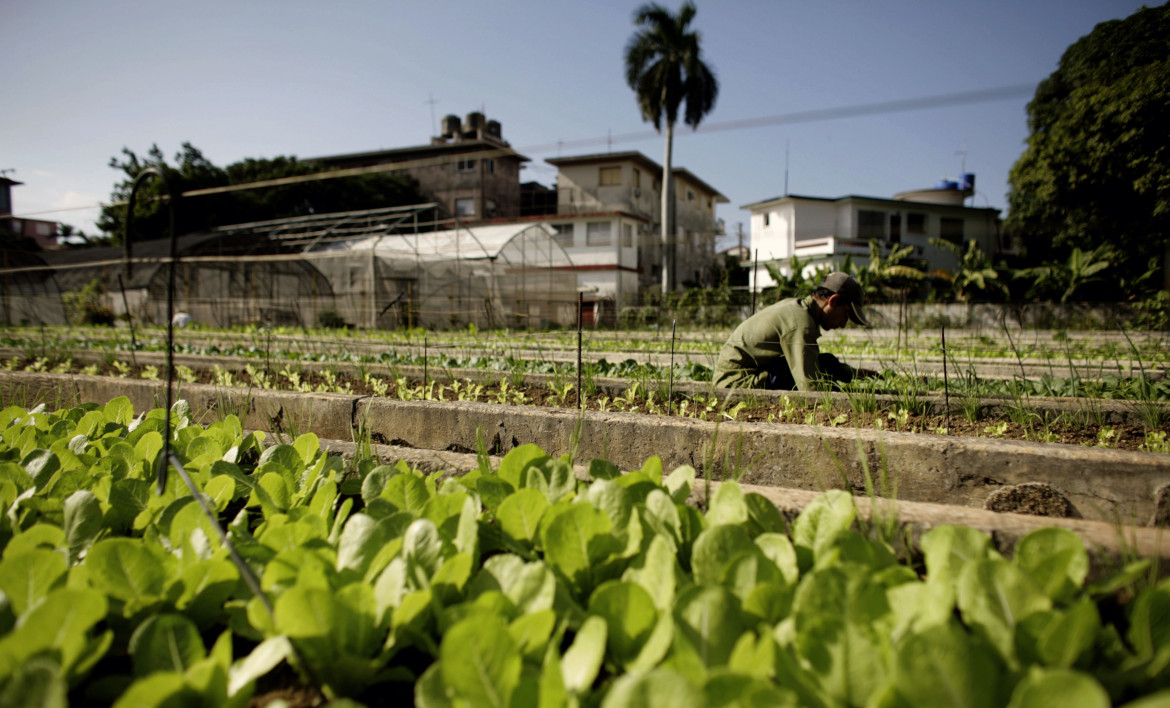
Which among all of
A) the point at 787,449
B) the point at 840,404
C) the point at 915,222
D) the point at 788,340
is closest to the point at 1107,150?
the point at 788,340

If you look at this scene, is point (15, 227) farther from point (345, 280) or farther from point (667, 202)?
point (667, 202)

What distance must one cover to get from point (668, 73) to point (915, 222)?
14.9m

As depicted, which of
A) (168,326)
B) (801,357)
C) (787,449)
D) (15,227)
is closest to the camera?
(168,326)

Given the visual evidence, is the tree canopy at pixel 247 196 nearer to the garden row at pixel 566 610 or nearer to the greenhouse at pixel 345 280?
the greenhouse at pixel 345 280

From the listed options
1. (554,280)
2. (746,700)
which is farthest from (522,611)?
(554,280)

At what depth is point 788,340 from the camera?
12.1ft

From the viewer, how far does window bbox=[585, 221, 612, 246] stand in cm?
2842

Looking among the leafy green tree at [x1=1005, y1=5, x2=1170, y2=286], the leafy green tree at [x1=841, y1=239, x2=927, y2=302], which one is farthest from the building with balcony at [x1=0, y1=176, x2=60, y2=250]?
the leafy green tree at [x1=1005, y1=5, x2=1170, y2=286]

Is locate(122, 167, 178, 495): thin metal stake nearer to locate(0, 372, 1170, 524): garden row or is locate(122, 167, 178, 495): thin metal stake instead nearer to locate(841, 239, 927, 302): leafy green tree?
locate(0, 372, 1170, 524): garden row

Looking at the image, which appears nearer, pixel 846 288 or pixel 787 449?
pixel 787 449

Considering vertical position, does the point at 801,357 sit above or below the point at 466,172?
below

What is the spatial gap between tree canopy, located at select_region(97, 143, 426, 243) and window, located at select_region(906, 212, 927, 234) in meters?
28.0

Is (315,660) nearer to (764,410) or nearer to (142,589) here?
(142,589)

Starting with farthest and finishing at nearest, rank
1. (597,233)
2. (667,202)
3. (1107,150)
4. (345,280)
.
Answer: (597,233) < (667,202) < (345,280) < (1107,150)
